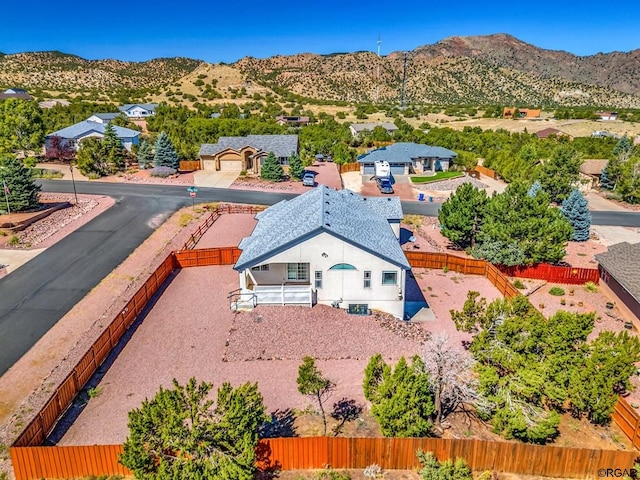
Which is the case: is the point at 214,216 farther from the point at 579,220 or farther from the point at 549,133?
the point at 549,133

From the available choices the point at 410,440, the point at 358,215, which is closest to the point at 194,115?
the point at 358,215

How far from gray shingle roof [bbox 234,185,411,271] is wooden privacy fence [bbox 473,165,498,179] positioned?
3373 centimetres

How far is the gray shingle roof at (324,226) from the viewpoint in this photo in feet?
80.3

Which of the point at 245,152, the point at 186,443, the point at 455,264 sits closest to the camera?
the point at 186,443

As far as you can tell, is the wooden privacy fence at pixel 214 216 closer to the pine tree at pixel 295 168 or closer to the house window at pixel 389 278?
the pine tree at pixel 295 168

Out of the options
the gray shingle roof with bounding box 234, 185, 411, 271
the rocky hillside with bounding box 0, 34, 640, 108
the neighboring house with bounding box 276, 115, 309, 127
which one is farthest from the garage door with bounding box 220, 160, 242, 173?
the rocky hillside with bounding box 0, 34, 640, 108

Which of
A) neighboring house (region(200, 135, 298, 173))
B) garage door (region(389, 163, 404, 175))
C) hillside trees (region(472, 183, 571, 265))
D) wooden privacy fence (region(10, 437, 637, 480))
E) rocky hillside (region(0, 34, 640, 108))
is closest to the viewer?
wooden privacy fence (region(10, 437, 637, 480))

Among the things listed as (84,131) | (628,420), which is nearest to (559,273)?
(628,420)

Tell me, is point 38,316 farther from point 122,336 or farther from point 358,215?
point 358,215

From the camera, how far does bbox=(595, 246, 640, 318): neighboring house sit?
25766 millimetres

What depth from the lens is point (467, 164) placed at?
62906mm

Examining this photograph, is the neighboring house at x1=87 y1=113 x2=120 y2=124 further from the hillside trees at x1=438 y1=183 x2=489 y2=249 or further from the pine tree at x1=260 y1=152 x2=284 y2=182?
the hillside trees at x1=438 y1=183 x2=489 y2=249

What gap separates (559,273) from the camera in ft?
103

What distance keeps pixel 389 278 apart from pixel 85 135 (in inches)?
2303
